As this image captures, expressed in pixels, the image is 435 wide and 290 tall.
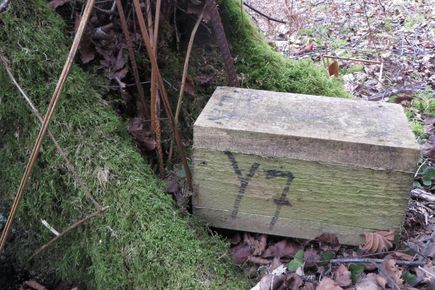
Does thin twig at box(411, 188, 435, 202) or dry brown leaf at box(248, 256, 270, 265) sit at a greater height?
dry brown leaf at box(248, 256, 270, 265)

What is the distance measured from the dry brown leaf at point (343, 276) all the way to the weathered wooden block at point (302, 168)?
0.23 meters

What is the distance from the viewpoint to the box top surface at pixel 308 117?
5.26 ft

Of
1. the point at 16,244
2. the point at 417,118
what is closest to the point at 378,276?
the point at 16,244

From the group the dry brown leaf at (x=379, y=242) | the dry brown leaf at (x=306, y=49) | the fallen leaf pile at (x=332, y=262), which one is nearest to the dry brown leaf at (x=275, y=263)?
the fallen leaf pile at (x=332, y=262)

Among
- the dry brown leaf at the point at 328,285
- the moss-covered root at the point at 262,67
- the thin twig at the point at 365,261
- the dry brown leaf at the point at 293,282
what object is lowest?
the thin twig at the point at 365,261

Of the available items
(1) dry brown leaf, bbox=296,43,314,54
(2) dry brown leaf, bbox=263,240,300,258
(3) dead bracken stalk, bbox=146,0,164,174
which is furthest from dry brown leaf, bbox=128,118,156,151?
(1) dry brown leaf, bbox=296,43,314,54

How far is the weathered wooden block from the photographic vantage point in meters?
1.58

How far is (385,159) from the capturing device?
5.11 ft

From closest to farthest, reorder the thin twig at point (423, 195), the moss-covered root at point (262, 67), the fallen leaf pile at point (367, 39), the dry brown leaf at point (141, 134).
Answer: the dry brown leaf at point (141, 134) → the thin twig at point (423, 195) → the moss-covered root at point (262, 67) → the fallen leaf pile at point (367, 39)

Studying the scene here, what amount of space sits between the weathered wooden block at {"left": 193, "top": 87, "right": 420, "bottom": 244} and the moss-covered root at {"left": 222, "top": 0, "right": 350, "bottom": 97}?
0.63 meters

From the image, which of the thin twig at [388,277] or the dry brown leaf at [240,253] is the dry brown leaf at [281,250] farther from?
the thin twig at [388,277]

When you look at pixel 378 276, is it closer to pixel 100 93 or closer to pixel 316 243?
pixel 316 243

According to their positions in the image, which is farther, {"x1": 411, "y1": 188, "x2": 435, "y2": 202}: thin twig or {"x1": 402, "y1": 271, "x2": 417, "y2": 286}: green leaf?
{"x1": 411, "y1": 188, "x2": 435, "y2": 202}: thin twig

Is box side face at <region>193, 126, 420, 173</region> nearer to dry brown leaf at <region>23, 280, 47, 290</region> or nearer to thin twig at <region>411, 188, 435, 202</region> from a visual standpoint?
thin twig at <region>411, 188, 435, 202</region>
